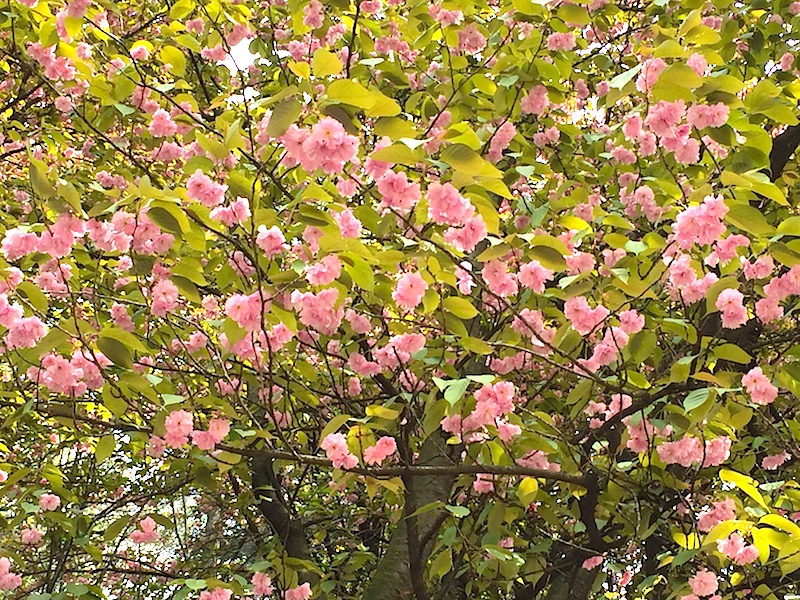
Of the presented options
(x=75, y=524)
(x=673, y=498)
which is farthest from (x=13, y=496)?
(x=673, y=498)

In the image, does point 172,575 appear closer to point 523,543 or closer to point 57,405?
point 57,405

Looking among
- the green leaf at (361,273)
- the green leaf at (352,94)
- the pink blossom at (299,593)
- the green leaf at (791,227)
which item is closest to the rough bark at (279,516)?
the pink blossom at (299,593)

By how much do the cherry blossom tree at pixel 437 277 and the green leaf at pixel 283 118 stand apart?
0.01 m

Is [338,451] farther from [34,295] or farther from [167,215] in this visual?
[34,295]

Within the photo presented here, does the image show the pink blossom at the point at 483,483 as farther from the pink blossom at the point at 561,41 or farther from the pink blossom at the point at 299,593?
the pink blossom at the point at 561,41

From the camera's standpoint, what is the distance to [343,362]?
3.73m

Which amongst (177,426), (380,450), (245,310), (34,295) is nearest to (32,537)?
(177,426)

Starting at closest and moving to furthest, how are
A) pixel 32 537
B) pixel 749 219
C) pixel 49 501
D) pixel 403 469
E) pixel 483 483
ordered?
pixel 749 219 → pixel 403 469 → pixel 483 483 → pixel 49 501 → pixel 32 537

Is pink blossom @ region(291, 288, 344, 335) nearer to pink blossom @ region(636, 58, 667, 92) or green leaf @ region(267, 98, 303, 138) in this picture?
green leaf @ region(267, 98, 303, 138)

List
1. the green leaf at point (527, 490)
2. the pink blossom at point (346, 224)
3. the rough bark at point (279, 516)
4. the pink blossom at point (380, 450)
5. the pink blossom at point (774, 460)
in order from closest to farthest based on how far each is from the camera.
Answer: the pink blossom at point (346, 224), the pink blossom at point (380, 450), the green leaf at point (527, 490), the pink blossom at point (774, 460), the rough bark at point (279, 516)

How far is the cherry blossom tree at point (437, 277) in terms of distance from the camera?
2363 millimetres

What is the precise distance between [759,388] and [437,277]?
1.34m

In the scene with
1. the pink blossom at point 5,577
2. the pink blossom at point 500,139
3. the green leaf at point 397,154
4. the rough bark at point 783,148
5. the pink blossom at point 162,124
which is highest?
the pink blossom at point 162,124

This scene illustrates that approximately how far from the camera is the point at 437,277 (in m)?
2.39
